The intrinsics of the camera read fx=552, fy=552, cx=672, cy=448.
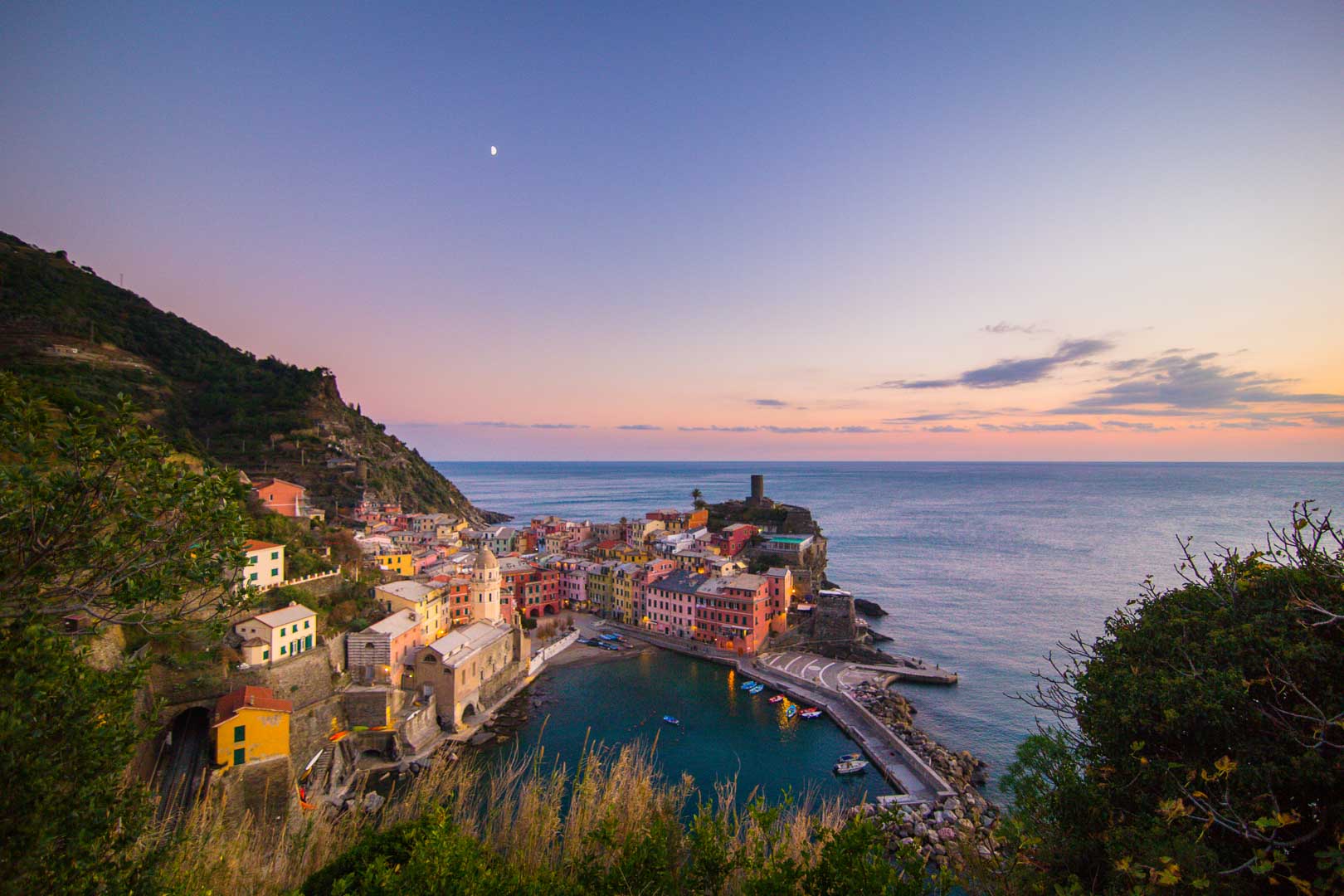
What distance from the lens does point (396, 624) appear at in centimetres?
2380

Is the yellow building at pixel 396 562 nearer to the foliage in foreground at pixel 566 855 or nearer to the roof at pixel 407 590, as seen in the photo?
the roof at pixel 407 590

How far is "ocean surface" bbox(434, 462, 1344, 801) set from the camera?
1149 inches

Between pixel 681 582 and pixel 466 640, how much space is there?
1581cm

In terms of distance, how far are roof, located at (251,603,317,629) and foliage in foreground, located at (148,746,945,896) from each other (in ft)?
42.3

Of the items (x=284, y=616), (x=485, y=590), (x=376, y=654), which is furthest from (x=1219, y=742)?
(x=485, y=590)

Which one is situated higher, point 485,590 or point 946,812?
point 485,590

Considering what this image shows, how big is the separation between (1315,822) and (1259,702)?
1.21 metres

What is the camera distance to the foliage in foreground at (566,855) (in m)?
5.16

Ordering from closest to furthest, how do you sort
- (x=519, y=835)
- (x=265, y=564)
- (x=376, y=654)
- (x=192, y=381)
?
(x=519, y=835)
(x=265, y=564)
(x=376, y=654)
(x=192, y=381)

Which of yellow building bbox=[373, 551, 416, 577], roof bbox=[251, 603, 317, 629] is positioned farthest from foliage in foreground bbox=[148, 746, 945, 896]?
yellow building bbox=[373, 551, 416, 577]

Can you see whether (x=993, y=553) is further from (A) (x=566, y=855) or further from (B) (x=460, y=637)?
(A) (x=566, y=855)

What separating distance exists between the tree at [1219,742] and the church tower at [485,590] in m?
26.8

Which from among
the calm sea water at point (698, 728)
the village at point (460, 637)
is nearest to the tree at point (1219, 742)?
the village at point (460, 637)

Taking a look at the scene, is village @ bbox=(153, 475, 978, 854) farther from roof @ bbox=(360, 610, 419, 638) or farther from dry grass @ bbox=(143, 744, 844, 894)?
dry grass @ bbox=(143, 744, 844, 894)
